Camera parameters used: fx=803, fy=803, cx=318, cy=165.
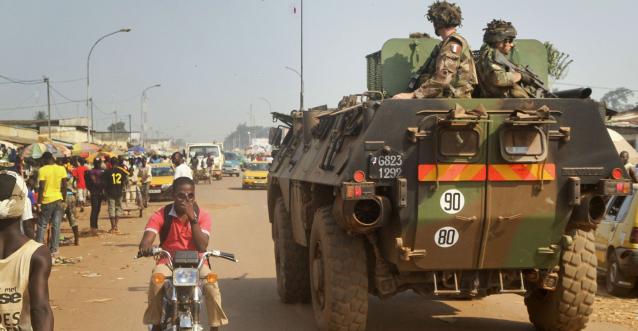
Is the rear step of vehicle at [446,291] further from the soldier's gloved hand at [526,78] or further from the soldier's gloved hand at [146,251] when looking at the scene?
the soldier's gloved hand at [146,251]

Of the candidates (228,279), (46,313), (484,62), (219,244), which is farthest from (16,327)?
(219,244)

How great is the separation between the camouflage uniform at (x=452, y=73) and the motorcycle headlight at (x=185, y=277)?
2777 millimetres

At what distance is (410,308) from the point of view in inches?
371

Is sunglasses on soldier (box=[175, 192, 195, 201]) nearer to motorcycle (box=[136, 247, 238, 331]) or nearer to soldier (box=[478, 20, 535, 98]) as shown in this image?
motorcycle (box=[136, 247, 238, 331])

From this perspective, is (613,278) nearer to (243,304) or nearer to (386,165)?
(243,304)

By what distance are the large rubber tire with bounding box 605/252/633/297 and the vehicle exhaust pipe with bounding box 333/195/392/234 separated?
477 centimetres

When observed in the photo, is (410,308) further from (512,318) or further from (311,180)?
(311,180)

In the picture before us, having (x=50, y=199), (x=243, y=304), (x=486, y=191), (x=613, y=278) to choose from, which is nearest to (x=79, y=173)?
(x=50, y=199)

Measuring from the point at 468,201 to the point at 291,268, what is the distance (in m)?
3.36

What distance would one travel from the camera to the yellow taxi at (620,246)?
9.87 meters

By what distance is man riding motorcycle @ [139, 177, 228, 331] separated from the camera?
5785 millimetres

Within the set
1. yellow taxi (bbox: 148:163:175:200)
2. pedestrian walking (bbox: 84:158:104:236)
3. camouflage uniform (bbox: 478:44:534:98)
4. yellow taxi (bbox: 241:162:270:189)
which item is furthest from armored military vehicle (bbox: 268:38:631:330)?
yellow taxi (bbox: 241:162:270:189)

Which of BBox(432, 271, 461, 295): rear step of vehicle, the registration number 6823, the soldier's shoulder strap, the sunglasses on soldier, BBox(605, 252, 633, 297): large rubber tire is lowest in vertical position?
BBox(605, 252, 633, 297): large rubber tire

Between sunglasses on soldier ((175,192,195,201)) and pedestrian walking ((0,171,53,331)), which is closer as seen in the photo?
pedestrian walking ((0,171,53,331))
